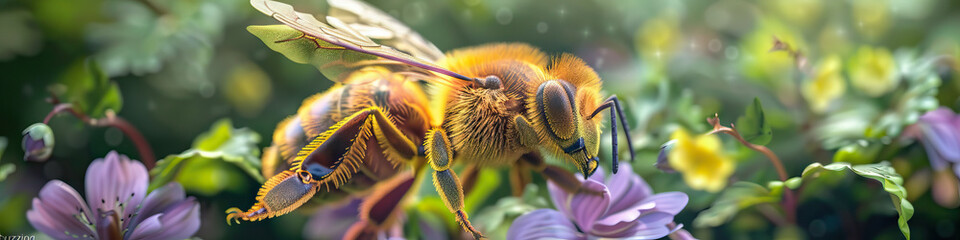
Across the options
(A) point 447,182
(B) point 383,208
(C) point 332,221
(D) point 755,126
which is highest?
(D) point 755,126

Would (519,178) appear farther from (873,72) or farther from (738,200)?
(873,72)

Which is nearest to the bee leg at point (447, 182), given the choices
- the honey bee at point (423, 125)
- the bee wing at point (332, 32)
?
the honey bee at point (423, 125)

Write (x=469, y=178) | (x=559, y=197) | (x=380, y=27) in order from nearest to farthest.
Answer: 1. (x=559, y=197)
2. (x=469, y=178)
3. (x=380, y=27)

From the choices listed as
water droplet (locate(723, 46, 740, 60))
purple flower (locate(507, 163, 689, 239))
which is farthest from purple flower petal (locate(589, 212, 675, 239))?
water droplet (locate(723, 46, 740, 60))

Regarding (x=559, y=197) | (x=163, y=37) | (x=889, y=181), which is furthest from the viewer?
(x=163, y=37)

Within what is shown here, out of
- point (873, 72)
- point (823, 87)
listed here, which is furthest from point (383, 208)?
point (873, 72)

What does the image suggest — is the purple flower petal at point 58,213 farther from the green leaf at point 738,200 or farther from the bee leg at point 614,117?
the green leaf at point 738,200

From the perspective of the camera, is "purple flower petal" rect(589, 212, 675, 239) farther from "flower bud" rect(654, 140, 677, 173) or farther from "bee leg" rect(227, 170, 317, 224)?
"bee leg" rect(227, 170, 317, 224)
